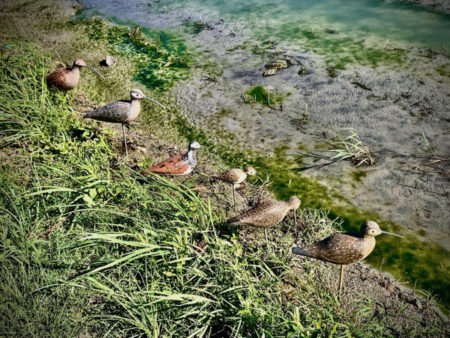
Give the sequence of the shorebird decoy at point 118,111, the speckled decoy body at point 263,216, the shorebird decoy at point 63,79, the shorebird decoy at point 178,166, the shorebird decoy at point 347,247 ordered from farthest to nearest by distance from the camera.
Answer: the shorebird decoy at point 63,79 < the shorebird decoy at point 118,111 < the shorebird decoy at point 178,166 < the speckled decoy body at point 263,216 < the shorebird decoy at point 347,247

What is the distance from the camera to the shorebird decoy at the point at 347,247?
244 centimetres

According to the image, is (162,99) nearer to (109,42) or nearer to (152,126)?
(152,126)

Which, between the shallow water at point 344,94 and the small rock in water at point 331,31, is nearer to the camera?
the shallow water at point 344,94

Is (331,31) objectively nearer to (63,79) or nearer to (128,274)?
(63,79)

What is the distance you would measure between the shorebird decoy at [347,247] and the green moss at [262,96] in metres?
2.74

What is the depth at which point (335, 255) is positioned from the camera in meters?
2.46

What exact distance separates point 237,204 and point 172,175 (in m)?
0.76

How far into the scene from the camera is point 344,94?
4.84 meters

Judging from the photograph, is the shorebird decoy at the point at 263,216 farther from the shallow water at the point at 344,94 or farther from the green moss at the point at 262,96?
the green moss at the point at 262,96

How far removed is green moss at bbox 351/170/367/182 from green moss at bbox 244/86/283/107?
1.64 m

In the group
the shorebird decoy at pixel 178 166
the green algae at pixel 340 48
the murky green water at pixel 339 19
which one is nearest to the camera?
the shorebird decoy at pixel 178 166

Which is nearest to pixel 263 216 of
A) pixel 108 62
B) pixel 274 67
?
pixel 274 67

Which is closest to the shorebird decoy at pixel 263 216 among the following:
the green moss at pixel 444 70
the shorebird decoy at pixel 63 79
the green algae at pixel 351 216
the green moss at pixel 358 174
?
the green algae at pixel 351 216

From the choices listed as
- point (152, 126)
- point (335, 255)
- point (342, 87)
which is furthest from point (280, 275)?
point (342, 87)
